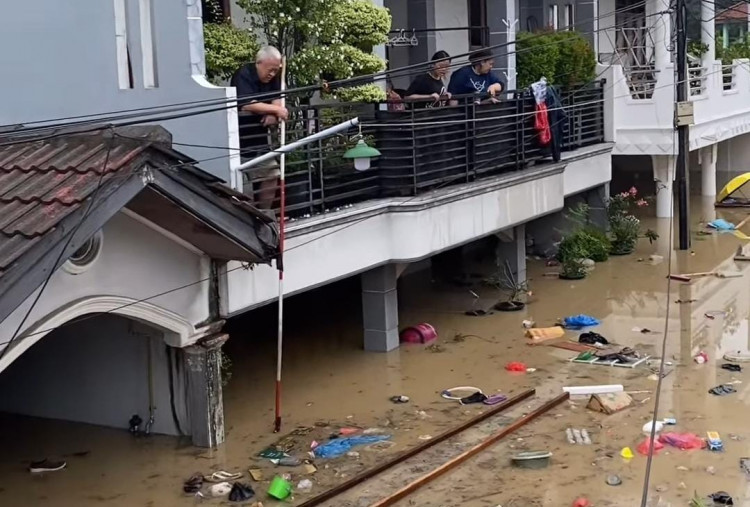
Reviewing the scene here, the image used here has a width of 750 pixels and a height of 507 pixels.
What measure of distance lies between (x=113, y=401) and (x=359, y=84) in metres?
4.52

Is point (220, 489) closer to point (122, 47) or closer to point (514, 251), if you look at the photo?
point (122, 47)

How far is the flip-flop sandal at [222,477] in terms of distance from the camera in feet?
31.2

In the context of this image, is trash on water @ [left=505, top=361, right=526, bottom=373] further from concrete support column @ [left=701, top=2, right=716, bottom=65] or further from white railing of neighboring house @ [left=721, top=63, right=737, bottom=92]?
white railing of neighboring house @ [left=721, top=63, right=737, bottom=92]

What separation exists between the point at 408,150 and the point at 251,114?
272 cm

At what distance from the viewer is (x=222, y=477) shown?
955 centimetres

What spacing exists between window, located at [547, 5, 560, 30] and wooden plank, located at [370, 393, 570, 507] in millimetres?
12472

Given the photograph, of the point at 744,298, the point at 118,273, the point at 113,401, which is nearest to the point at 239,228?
the point at 118,273

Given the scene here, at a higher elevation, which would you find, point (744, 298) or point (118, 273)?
point (118, 273)

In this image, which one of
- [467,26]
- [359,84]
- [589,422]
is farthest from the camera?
[467,26]

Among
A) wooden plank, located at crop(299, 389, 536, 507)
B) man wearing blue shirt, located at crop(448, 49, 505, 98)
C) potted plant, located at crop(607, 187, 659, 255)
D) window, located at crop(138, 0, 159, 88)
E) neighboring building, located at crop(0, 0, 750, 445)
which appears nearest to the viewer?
neighboring building, located at crop(0, 0, 750, 445)

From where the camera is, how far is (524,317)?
1506 centimetres

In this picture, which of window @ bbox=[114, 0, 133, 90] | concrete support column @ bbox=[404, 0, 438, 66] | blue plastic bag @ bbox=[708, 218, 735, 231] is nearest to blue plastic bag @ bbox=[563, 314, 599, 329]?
concrete support column @ bbox=[404, 0, 438, 66]

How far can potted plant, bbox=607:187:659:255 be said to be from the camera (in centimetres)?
1923

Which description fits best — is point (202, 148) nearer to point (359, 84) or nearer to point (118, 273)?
point (118, 273)
